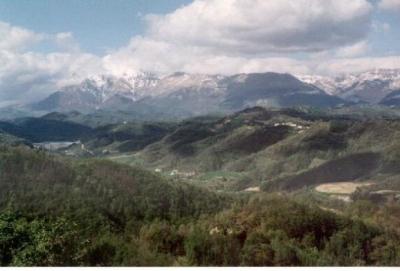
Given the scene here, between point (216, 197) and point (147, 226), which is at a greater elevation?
point (147, 226)

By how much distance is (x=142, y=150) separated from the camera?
12794 cm

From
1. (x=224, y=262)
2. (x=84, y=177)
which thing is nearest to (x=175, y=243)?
(x=224, y=262)

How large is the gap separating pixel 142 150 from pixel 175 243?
383 ft

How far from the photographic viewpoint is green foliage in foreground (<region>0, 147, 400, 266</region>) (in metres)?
7.96

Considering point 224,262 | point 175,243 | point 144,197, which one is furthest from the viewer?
point 144,197

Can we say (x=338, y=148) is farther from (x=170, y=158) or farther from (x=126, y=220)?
(x=126, y=220)

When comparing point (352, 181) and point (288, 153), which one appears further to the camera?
point (288, 153)

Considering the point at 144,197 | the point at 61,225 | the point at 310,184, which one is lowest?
the point at 310,184

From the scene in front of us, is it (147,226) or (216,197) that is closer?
(147,226)

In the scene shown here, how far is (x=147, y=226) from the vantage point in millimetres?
19328

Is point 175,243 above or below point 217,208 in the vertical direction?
above

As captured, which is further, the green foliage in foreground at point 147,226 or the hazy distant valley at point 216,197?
the hazy distant valley at point 216,197

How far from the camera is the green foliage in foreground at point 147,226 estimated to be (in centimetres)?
796

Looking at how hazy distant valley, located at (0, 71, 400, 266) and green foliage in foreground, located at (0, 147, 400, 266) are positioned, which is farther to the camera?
hazy distant valley, located at (0, 71, 400, 266)
